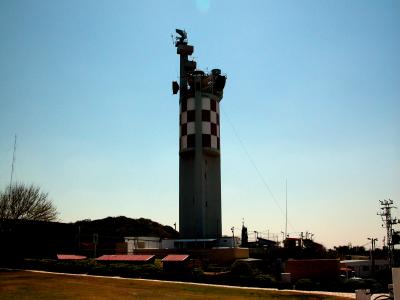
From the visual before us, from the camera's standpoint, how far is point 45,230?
208ft

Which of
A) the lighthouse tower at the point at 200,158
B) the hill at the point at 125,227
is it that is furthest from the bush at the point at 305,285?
the hill at the point at 125,227

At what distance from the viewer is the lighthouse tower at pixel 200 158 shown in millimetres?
60556

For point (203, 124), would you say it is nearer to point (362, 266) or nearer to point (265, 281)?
point (265, 281)

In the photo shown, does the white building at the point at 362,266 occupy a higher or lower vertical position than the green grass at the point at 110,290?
lower

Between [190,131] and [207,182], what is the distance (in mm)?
8152

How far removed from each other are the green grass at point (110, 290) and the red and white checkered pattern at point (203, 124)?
1034 inches

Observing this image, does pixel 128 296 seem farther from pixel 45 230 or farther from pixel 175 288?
pixel 45 230

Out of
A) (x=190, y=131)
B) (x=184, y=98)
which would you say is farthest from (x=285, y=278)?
(x=184, y=98)

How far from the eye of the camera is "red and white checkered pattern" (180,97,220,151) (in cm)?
6212

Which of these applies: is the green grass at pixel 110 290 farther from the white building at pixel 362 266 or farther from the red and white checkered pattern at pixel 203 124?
the white building at pixel 362 266

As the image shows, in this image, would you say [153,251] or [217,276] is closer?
[217,276]

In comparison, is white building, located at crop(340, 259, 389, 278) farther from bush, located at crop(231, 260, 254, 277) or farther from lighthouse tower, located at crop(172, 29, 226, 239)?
bush, located at crop(231, 260, 254, 277)

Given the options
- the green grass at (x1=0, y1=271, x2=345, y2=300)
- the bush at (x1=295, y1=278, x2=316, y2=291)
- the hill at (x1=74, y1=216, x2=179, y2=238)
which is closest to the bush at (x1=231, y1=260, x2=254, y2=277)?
the bush at (x1=295, y1=278, x2=316, y2=291)

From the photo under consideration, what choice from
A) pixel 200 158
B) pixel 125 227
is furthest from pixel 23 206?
pixel 125 227
